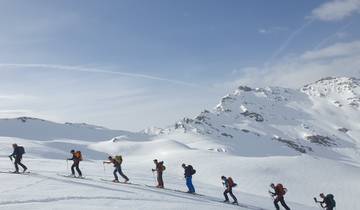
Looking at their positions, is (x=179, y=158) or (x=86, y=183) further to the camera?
(x=179, y=158)

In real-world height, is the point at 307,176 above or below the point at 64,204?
above

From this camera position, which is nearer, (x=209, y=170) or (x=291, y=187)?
(x=291, y=187)

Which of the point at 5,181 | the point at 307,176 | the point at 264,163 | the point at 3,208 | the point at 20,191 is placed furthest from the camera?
the point at 264,163

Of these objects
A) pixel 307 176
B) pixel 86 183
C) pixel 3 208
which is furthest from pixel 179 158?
pixel 3 208

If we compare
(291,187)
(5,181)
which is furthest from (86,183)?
(291,187)

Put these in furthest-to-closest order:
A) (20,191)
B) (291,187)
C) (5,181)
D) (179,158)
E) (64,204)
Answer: (179,158), (291,187), (5,181), (20,191), (64,204)

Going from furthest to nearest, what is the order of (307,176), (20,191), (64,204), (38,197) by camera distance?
(307,176)
(20,191)
(38,197)
(64,204)

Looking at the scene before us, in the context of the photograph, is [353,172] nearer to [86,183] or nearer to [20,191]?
[86,183]

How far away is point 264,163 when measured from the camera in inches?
2414

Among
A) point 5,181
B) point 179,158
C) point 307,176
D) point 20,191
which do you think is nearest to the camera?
point 20,191

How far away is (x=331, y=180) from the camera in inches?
2210

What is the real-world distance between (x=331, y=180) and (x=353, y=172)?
16.6ft

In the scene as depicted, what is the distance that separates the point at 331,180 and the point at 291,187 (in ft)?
19.3

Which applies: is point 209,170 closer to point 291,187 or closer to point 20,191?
point 291,187
